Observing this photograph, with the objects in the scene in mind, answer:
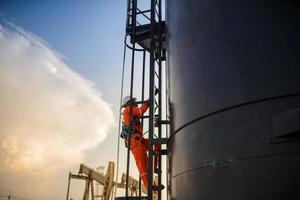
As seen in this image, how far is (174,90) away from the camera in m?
4.52

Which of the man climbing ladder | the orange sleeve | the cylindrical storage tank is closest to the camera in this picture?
the cylindrical storage tank

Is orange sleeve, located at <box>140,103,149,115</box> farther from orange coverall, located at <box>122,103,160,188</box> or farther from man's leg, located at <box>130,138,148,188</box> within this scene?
man's leg, located at <box>130,138,148,188</box>

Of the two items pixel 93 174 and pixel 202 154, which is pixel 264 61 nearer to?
pixel 202 154

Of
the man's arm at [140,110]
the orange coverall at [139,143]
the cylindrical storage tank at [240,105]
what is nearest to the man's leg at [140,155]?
the orange coverall at [139,143]

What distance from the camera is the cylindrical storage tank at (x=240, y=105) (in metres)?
2.68

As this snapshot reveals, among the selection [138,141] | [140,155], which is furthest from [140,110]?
[140,155]

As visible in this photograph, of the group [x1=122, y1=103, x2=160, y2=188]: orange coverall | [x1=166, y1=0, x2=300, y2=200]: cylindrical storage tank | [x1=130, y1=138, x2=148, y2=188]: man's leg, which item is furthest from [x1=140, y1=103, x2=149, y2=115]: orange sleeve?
[x1=166, y1=0, x2=300, y2=200]: cylindrical storage tank

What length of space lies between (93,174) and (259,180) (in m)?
14.1

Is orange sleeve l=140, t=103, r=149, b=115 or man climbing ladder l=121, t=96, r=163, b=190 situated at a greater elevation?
orange sleeve l=140, t=103, r=149, b=115

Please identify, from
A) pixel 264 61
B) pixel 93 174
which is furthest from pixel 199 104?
pixel 93 174

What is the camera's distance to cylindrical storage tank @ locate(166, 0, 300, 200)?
2684mm

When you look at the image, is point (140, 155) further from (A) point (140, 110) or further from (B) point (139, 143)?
(A) point (140, 110)

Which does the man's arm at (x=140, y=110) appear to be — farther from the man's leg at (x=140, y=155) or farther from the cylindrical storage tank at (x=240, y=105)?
the cylindrical storage tank at (x=240, y=105)

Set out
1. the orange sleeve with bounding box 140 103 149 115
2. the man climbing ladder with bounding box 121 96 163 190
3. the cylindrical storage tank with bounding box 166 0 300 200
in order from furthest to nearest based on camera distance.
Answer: the orange sleeve with bounding box 140 103 149 115
the man climbing ladder with bounding box 121 96 163 190
the cylindrical storage tank with bounding box 166 0 300 200
